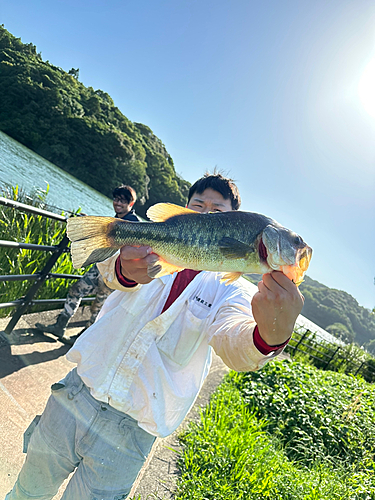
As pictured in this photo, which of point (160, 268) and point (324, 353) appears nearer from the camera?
point (160, 268)

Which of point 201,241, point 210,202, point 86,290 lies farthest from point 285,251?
point 86,290

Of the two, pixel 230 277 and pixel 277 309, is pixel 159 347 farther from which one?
pixel 277 309

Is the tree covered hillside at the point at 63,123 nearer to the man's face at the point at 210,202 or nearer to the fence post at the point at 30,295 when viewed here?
the fence post at the point at 30,295

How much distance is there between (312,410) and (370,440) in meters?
0.95

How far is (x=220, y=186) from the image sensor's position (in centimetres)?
→ 213

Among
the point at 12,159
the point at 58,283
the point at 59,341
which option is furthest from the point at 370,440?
the point at 12,159

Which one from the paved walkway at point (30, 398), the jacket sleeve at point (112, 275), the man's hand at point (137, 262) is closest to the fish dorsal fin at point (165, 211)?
the man's hand at point (137, 262)

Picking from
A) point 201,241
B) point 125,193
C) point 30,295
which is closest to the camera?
point 201,241

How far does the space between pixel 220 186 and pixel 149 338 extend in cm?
113

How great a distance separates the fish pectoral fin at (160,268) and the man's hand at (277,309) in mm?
507

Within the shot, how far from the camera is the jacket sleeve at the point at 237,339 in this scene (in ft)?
4.93

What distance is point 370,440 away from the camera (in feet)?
16.1

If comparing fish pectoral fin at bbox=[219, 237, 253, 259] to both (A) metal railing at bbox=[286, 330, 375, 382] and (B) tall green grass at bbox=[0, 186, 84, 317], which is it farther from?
(A) metal railing at bbox=[286, 330, 375, 382]

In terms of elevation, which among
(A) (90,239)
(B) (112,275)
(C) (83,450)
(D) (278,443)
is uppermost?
(A) (90,239)
